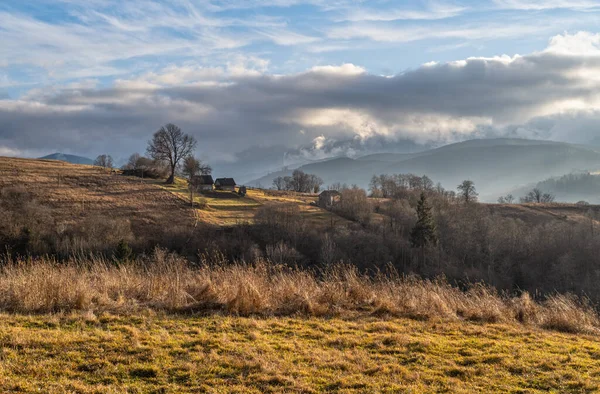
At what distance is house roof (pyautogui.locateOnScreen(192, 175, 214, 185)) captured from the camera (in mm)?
86525

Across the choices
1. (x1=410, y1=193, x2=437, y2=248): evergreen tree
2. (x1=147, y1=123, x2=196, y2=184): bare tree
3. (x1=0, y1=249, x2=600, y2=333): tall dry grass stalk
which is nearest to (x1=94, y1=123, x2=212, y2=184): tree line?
(x1=147, y1=123, x2=196, y2=184): bare tree

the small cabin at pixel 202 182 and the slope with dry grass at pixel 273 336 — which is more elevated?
the small cabin at pixel 202 182

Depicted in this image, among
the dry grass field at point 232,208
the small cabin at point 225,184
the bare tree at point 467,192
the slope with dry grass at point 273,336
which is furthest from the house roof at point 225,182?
the slope with dry grass at point 273,336

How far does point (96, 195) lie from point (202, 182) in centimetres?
2526

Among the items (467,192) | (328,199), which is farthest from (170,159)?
(467,192)

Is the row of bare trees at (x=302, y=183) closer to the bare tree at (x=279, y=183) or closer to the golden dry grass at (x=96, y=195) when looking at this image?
the bare tree at (x=279, y=183)

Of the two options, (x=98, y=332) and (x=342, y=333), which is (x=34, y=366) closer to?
(x=98, y=332)

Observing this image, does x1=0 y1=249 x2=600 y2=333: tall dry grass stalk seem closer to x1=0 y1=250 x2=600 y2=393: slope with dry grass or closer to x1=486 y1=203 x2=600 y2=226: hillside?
x1=0 y1=250 x2=600 y2=393: slope with dry grass

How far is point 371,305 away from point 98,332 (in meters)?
5.69

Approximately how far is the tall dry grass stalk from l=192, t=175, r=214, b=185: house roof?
77.6 metres

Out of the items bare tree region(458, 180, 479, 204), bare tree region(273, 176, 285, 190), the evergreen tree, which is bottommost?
the evergreen tree

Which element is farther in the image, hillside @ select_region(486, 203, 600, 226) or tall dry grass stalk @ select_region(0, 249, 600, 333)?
hillside @ select_region(486, 203, 600, 226)

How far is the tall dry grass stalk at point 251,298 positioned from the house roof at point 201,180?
3054 inches

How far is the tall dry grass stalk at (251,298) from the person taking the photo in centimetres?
827
